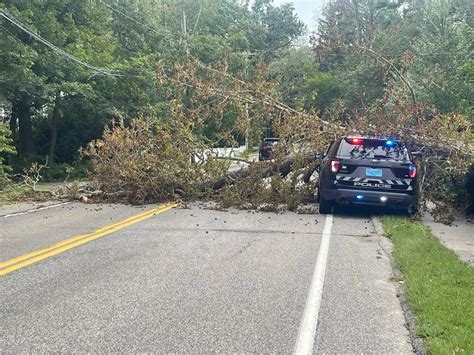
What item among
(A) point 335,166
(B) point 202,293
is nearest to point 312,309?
(B) point 202,293

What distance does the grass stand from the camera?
4.71 meters

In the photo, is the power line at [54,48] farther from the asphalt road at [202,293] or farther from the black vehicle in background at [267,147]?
the asphalt road at [202,293]

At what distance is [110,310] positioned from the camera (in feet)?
18.0

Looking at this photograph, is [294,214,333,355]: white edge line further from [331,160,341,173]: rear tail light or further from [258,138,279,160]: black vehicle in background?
[258,138,279,160]: black vehicle in background

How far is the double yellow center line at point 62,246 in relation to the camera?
24.1 ft

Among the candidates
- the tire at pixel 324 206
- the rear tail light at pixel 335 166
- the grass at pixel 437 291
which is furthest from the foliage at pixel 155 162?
the grass at pixel 437 291

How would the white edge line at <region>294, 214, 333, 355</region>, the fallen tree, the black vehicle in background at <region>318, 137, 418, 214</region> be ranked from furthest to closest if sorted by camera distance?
1. the fallen tree
2. the black vehicle in background at <region>318, 137, 418, 214</region>
3. the white edge line at <region>294, 214, 333, 355</region>

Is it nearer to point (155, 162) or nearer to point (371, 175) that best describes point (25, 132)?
point (155, 162)

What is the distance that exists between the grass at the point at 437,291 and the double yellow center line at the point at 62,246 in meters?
4.73

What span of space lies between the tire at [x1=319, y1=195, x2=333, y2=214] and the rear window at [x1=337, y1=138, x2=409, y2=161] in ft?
3.47

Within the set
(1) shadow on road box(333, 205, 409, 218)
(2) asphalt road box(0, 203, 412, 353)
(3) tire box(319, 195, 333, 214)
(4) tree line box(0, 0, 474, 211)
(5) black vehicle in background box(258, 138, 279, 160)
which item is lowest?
(1) shadow on road box(333, 205, 409, 218)

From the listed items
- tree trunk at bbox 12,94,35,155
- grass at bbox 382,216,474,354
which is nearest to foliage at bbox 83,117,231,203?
grass at bbox 382,216,474,354

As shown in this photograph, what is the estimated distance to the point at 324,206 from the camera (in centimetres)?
1267

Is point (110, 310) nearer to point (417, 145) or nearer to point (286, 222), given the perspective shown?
point (286, 222)
